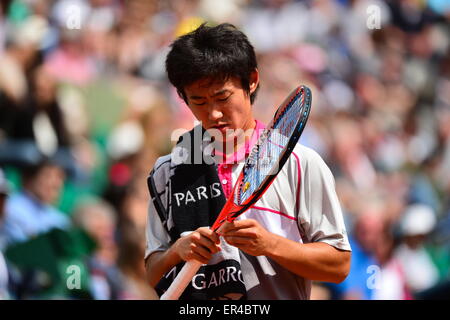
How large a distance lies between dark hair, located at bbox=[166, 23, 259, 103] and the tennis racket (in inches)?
5.9

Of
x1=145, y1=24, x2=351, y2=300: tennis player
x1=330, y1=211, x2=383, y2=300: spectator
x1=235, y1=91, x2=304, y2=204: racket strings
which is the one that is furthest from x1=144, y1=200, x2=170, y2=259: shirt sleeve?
x1=330, y1=211, x2=383, y2=300: spectator

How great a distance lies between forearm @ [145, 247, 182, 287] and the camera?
198 cm

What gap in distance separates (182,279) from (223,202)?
9.0 inches

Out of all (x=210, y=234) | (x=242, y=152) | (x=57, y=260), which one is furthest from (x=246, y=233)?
(x=57, y=260)

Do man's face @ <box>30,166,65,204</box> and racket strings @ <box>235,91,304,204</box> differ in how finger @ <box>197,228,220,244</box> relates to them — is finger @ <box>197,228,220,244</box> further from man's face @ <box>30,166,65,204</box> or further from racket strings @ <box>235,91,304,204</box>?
man's face @ <box>30,166,65,204</box>

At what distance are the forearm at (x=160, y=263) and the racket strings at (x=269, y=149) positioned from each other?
217 mm

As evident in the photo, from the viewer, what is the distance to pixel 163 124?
4.59m

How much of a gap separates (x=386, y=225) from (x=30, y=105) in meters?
2.21

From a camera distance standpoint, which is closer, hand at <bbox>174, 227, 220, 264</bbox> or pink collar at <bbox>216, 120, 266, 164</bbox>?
hand at <bbox>174, 227, 220, 264</bbox>

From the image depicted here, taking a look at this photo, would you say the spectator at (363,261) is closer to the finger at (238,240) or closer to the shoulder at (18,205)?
the shoulder at (18,205)

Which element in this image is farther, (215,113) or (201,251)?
(215,113)

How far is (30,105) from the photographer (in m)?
4.43

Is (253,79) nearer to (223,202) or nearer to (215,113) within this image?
(215,113)

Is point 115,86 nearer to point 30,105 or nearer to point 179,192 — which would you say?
point 30,105
